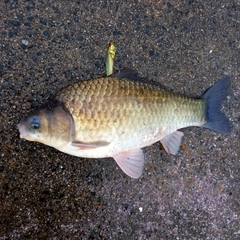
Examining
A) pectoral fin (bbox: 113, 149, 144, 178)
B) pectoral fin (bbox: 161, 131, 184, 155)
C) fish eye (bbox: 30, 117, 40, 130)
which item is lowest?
pectoral fin (bbox: 113, 149, 144, 178)

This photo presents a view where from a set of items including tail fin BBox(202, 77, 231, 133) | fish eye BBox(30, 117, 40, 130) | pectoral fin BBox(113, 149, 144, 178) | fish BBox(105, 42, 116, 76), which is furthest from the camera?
tail fin BBox(202, 77, 231, 133)

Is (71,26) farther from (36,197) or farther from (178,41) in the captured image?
(36,197)

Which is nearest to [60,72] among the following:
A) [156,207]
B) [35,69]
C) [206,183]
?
[35,69]

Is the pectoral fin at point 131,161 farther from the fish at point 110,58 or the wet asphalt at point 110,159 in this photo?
the fish at point 110,58

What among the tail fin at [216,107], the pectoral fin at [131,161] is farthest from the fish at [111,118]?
the tail fin at [216,107]

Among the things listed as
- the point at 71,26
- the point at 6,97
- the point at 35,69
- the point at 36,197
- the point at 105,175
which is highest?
the point at 71,26

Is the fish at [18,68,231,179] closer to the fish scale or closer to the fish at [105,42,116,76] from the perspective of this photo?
the fish scale

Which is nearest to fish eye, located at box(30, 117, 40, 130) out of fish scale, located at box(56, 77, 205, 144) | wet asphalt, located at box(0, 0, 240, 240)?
fish scale, located at box(56, 77, 205, 144)
